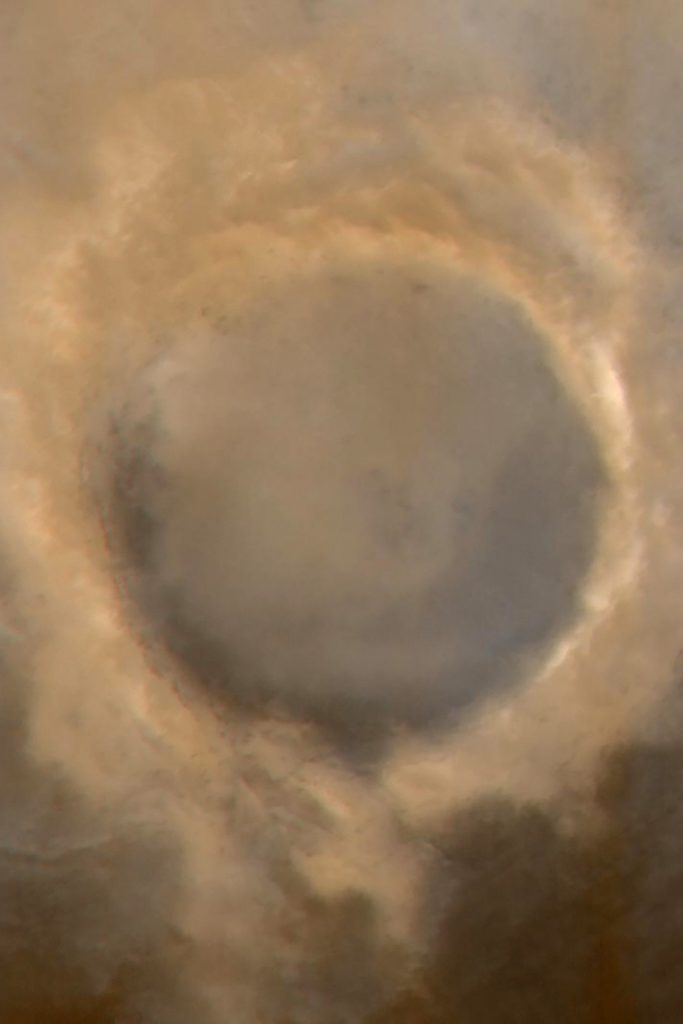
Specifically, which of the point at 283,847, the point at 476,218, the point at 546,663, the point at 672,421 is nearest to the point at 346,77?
the point at 476,218

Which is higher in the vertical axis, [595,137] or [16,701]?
[595,137]

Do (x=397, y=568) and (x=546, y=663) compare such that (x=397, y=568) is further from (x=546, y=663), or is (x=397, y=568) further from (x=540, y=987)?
(x=540, y=987)

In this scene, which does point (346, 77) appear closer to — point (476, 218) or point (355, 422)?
point (476, 218)

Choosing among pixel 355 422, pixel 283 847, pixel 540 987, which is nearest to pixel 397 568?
pixel 355 422

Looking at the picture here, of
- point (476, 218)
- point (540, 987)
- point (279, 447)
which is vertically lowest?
point (540, 987)

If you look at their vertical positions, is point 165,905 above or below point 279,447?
below
